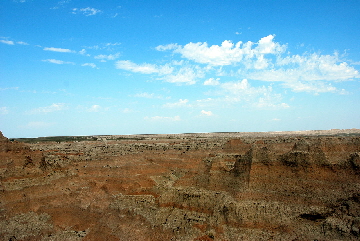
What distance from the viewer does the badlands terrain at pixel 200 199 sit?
2047cm

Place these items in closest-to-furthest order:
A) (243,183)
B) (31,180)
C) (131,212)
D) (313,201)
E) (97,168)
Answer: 1. (313,201)
2. (243,183)
3. (131,212)
4. (31,180)
5. (97,168)

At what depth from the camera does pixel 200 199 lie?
1017 inches

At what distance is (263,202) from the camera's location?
22.3m

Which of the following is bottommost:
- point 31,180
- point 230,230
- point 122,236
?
point 122,236

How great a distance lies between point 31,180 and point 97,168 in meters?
10.6

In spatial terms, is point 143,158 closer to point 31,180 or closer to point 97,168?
point 97,168

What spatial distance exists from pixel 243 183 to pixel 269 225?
179 inches

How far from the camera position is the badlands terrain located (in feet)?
67.2

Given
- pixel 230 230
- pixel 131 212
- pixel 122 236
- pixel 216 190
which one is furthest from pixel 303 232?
pixel 131 212

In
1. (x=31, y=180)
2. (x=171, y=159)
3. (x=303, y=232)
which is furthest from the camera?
(x=171, y=159)

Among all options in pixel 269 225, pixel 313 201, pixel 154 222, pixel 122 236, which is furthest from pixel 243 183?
pixel 122 236

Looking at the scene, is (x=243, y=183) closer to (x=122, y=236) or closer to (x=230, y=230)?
(x=230, y=230)

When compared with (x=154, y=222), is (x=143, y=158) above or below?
above

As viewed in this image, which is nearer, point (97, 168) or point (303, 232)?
point (303, 232)
